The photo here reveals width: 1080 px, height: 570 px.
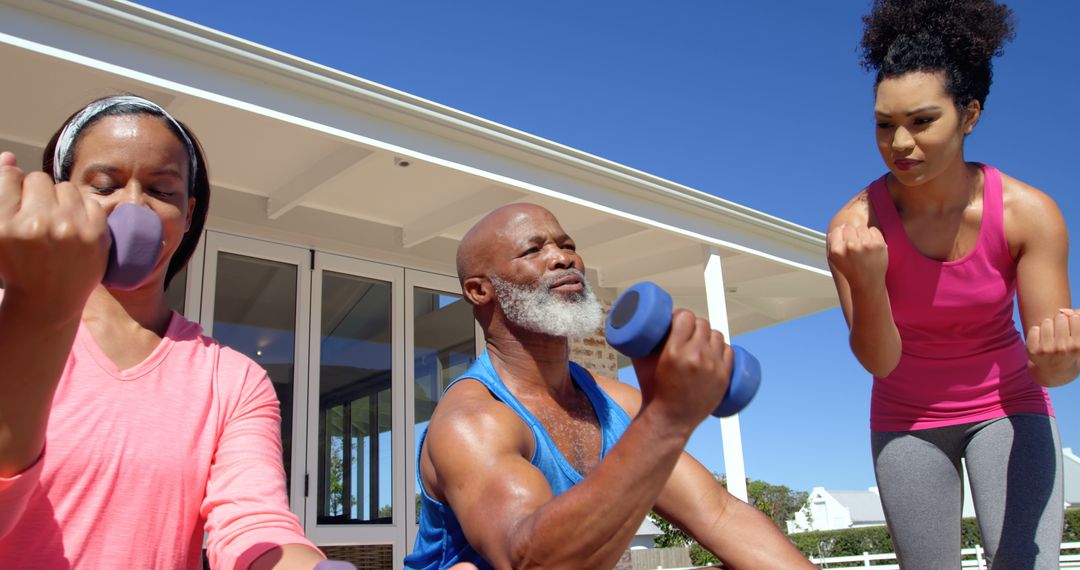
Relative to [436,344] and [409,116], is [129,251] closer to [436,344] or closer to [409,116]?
[409,116]

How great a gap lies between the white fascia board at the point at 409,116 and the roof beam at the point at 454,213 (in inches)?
18.8

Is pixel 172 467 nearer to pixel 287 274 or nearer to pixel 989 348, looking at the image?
pixel 989 348

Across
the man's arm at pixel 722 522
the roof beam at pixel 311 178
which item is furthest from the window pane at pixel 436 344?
the man's arm at pixel 722 522

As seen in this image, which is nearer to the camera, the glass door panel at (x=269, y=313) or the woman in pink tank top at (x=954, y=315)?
the woman in pink tank top at (x=954, y=315)

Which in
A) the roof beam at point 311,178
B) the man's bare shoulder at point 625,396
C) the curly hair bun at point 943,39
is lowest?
the man's bare shoulder at point 625,396

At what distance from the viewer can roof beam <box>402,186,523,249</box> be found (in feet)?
20.3

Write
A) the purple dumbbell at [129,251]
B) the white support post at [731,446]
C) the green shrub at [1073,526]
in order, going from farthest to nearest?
the green shrub at [1073,526], the white support post at [731,446], the purple dumbbell at [129,251]

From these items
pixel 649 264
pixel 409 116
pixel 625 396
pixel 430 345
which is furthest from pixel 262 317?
pixel 625 396

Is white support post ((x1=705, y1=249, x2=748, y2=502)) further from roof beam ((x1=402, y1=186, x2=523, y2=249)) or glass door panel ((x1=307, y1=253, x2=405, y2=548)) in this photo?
glass door panel ((x1=307, y1=253, x2=405, y2=548))

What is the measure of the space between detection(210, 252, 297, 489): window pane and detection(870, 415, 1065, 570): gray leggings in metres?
4.50

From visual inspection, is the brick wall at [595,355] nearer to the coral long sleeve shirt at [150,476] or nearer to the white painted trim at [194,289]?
the white painted trim at [194,289]

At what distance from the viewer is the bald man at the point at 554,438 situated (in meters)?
1.08

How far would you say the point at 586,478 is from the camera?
1202 mm

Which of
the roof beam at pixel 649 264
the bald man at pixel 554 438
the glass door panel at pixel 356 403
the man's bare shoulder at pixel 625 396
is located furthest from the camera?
the roof beam at pixel 649 264
